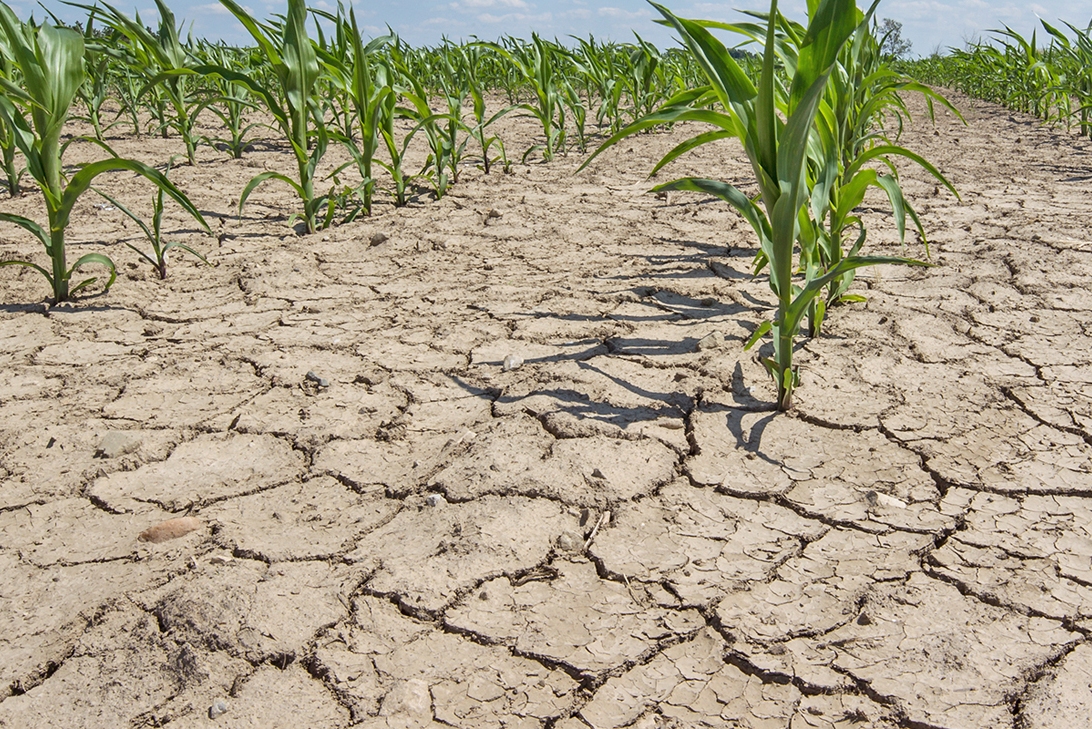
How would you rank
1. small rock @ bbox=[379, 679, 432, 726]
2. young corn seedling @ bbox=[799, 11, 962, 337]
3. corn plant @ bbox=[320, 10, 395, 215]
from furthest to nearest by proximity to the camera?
corn plant @ bbox=[320, 10, 395, 215] < young corn seedling @ bbox=[799, 11, 962, 337] < small rock @ bbox=[379, 679, 432, 726]

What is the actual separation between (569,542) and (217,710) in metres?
0.53

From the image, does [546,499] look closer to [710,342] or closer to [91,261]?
[710,342]

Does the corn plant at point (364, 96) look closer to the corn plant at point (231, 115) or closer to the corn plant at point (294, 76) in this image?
the corn plant at point (294, 76)

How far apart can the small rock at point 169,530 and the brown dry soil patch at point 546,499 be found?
2cm

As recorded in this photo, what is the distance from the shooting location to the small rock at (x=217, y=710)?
0.98m

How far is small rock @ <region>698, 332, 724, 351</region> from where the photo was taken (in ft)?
6.15

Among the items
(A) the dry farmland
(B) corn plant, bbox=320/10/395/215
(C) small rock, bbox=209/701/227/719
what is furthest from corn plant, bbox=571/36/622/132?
(C) small rock, bbox=209/701/227/719

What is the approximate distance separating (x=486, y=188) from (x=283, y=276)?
47.6 inches

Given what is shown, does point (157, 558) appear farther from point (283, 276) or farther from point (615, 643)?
point (283, 276)

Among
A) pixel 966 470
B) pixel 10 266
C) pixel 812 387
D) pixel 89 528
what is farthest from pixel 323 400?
pixel 10 266

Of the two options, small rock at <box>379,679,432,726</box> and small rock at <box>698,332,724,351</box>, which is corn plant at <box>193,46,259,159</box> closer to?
small rock at <box>698,332,724,351</box>

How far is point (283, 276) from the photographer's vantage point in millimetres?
2475

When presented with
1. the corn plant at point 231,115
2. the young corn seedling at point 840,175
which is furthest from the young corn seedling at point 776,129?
the corn plant at point 231,115

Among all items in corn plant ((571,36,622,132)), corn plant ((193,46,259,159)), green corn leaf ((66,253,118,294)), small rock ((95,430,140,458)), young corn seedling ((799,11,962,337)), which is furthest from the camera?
corn plant ((571,36,622,132))
